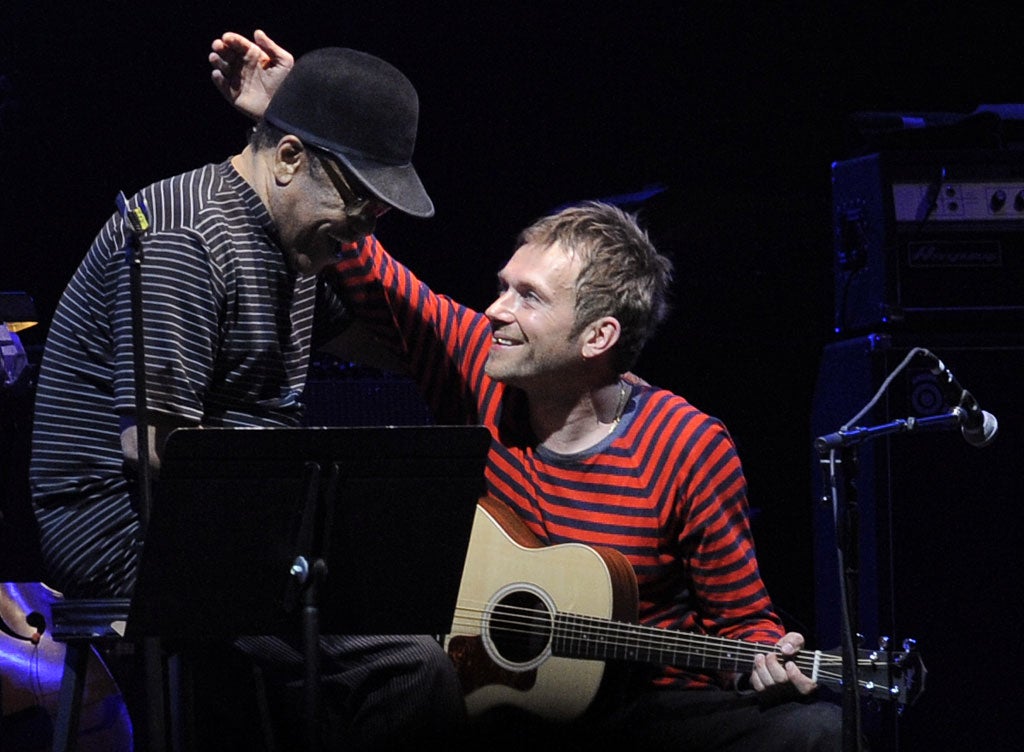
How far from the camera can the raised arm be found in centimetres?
353

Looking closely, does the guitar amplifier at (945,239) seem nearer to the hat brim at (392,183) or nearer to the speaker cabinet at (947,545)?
the speaker cabinet at (947,545)

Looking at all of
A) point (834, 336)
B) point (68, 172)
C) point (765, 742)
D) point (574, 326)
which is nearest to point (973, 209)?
point (834, 336)

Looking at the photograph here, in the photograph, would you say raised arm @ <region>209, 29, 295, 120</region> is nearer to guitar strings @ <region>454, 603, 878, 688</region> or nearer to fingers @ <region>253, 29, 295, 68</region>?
fingers @ <region>253, 29, 295, 68</region>

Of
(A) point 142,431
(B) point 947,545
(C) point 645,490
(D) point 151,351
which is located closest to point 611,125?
(B) point 947,545

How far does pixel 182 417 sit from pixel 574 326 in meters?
1.21

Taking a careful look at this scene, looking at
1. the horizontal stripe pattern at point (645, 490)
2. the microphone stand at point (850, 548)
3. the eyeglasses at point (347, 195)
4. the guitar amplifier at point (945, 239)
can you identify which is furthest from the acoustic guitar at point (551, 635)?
the guitar amplifier at point (945, 239)

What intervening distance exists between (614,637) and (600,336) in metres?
0.82

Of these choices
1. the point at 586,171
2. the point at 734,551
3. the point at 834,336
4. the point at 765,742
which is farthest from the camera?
the point at 586,171

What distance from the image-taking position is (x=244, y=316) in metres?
3.27

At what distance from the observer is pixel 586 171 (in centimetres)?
629

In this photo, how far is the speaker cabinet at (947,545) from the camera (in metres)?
4.62

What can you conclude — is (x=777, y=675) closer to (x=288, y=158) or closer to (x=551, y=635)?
(x=551, y=635)

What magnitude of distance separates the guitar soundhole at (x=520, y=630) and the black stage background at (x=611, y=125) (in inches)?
78.1

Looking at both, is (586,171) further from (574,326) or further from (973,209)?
(574,326)
